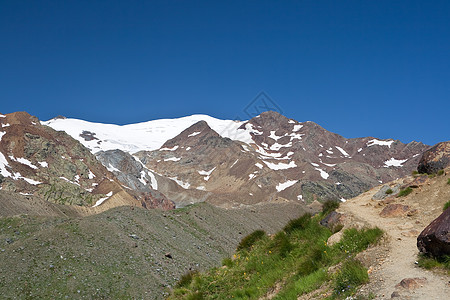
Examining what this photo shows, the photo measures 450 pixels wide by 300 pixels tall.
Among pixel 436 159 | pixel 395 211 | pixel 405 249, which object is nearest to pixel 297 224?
pixel 395 211

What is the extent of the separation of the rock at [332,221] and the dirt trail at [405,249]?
0.41 m

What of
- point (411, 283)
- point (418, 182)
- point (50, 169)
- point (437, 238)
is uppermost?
point (50, 169)

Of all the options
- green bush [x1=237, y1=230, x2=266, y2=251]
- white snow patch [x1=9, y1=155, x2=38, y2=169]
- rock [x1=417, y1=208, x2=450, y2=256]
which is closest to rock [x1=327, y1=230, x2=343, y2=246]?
rock [x1=417, y1=208, x2=450, y2=256]

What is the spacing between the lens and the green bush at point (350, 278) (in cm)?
777

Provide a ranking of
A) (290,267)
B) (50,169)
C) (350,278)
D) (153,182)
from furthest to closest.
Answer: (153,182) < (50,169) < (290,267) < (350,278)

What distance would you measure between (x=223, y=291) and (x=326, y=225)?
425 cm

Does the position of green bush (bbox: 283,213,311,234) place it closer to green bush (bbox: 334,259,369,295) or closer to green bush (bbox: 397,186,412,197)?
green bush (bbox: 397,186,412,197)

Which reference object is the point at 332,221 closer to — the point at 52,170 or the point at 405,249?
the point at 405,249

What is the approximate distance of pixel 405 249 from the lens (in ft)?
30.9

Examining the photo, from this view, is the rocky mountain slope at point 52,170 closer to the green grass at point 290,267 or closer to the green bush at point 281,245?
the green grass at point 290,267

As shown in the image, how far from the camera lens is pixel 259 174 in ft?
582

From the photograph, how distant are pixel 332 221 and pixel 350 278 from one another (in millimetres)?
5232

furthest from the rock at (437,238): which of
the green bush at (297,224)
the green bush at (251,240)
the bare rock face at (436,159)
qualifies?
the bare rock face at (436,159)

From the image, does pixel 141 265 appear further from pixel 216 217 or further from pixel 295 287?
pixel 216 217
